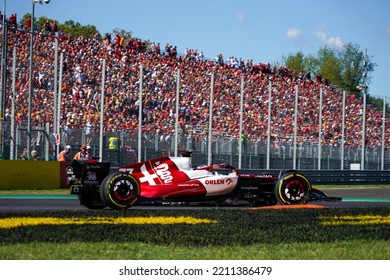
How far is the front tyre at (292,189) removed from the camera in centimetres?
1809

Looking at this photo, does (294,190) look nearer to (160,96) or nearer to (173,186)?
(173,186)

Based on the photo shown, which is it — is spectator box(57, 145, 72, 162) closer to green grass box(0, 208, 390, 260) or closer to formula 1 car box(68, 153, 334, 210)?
formula 1 car box(68, 153, 334, 210)

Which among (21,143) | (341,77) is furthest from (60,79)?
(341,77)

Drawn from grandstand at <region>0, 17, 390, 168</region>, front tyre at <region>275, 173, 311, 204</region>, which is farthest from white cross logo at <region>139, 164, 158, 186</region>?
grandstand at <region>0, 17, 390, 168</region>

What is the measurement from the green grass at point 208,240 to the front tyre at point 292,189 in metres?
2.97

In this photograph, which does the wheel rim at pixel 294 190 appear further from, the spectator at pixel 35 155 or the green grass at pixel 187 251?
Answer: the spectator at pixel 35 155

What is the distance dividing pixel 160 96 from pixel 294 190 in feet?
41.7

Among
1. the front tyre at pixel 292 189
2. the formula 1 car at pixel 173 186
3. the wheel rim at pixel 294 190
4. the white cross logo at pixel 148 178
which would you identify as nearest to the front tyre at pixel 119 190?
the formula 1 car at pixel 173 186

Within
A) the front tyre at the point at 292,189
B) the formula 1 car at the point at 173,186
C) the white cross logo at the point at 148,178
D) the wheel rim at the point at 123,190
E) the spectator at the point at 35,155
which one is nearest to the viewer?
the wheel rim at the point at 123,190

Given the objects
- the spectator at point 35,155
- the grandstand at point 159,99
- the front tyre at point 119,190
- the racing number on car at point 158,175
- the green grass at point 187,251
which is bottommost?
the green grass at point 187,251

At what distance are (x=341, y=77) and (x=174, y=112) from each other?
62491 mm

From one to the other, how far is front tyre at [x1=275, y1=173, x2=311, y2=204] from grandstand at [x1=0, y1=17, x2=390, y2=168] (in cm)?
1115

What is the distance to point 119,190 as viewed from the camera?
1653 centimetres

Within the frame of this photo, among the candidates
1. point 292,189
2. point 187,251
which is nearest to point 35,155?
point 292,189
